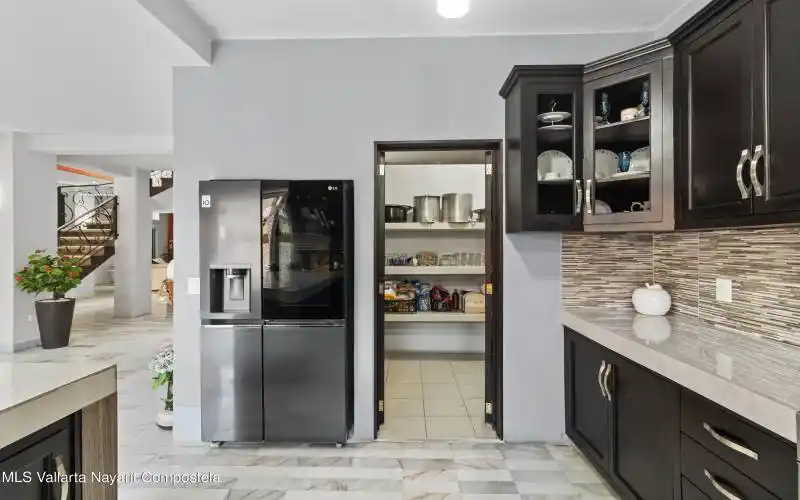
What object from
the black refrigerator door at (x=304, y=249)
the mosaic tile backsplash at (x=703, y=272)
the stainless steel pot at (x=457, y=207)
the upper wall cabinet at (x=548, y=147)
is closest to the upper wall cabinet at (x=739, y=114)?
the mosaic tile backsplash at (x=703, y=272)

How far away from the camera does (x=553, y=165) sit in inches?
101

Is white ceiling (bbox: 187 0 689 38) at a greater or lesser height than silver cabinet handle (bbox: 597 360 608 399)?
greater

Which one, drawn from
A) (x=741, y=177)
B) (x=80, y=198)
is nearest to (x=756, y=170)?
(x=741, y=177)

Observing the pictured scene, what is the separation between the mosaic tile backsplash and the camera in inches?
76.0

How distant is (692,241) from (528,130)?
1161 mm

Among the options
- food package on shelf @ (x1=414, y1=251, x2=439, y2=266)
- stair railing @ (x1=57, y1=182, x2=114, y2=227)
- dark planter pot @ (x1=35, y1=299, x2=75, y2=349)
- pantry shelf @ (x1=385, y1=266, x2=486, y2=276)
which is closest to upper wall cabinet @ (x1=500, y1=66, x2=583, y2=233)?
pantry shelf @ (x1=385, y1=266, x2=486, y2=276)

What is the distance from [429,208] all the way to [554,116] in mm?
2232

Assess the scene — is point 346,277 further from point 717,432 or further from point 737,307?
point 737,307

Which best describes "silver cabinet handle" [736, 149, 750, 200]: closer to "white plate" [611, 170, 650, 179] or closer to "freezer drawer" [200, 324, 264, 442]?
"white plate" [611, 170, 650, 179]

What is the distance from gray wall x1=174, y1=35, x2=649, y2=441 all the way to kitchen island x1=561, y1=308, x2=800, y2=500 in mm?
319

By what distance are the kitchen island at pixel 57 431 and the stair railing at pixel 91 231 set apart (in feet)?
29.7

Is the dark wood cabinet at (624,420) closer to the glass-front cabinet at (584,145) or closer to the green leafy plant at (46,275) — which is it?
the glass-front cabinet at (584,145)

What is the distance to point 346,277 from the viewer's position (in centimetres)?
273

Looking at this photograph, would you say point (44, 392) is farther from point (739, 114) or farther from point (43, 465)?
point (739, 114)
